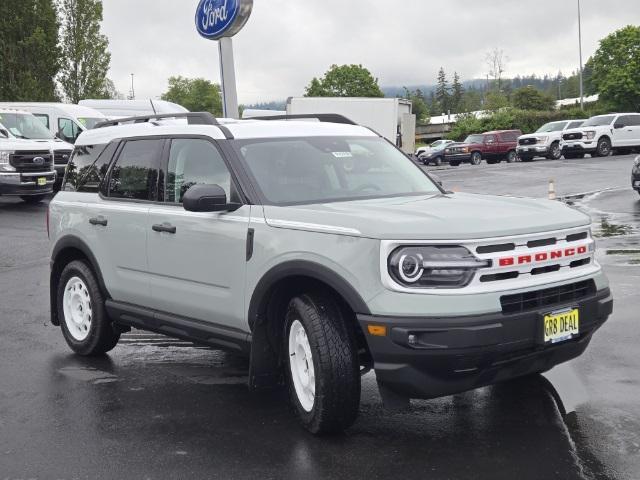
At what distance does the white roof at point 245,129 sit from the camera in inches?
222

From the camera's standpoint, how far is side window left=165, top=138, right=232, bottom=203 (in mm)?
5480

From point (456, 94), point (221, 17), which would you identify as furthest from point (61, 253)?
point (456, 94)

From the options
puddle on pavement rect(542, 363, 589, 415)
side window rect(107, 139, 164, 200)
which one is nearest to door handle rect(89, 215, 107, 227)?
side window rect(107, 139, 164, 200)

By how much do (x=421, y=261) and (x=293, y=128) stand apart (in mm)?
1979

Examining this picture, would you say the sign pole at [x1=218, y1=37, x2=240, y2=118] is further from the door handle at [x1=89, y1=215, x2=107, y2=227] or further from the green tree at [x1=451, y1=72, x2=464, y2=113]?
the green tree at [x1=451, y1=72, x2=464, y2=113]

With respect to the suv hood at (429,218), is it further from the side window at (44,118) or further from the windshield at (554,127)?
the windshield at (554,127)

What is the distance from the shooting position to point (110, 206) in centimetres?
639

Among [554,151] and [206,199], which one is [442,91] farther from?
[206,199]

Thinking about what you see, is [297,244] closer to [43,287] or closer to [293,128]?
[293,128]

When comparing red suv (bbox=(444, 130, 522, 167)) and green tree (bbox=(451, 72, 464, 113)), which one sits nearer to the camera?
red suv (bbox=(444, 130, 522, 167))

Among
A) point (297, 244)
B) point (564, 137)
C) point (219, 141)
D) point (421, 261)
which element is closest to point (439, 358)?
point (421, 261)

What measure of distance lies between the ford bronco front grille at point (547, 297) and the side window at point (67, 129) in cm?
2379

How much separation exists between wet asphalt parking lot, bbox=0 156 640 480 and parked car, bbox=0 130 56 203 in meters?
13.9

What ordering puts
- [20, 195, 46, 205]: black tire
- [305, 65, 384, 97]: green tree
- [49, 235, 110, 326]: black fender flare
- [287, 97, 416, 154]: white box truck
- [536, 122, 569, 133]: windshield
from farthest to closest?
[305, 65, 384, 97]: green tree
[536, 122, 569, 133]: windshield
[287, 97, 416, 154]: white box truck
[20, 195, 46, 205]: black tire
[49, 235, 110, 326]: black fender flare
